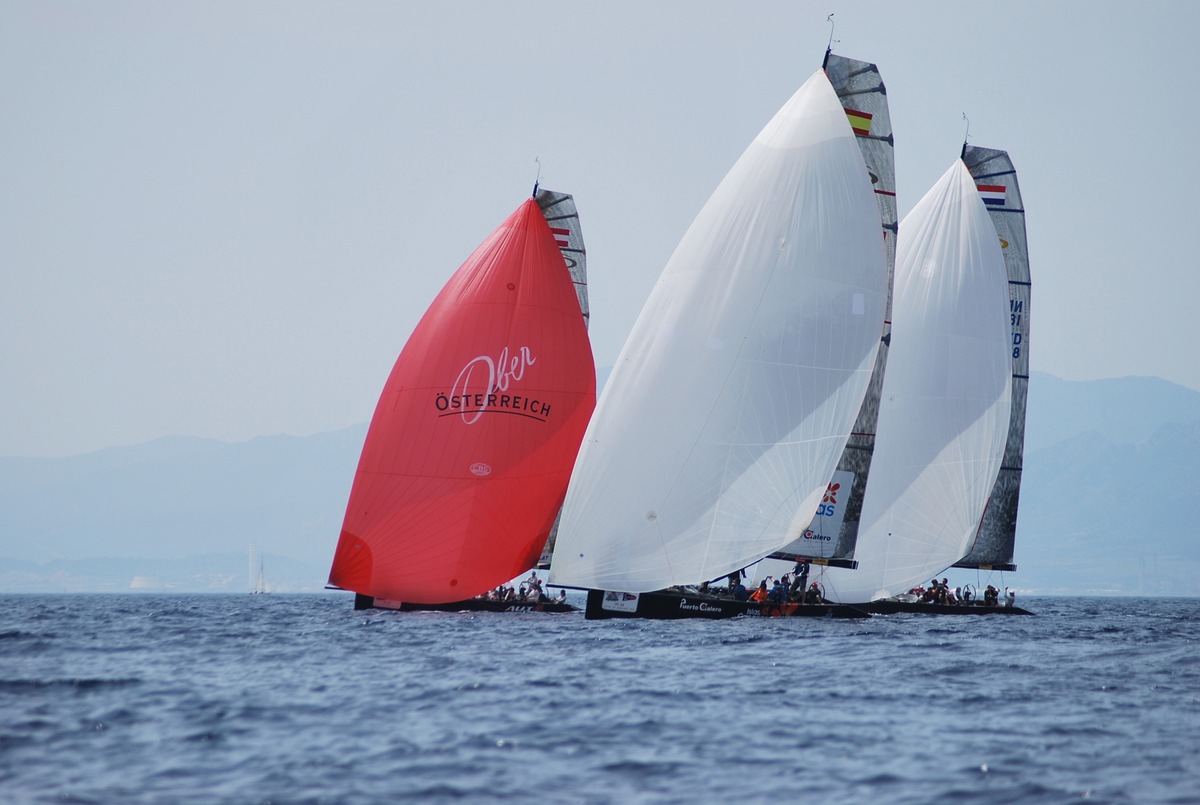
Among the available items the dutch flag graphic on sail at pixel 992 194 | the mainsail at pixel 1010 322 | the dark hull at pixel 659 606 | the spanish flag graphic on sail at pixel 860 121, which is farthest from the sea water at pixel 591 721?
the dutch flag graphic on sail at pixel 992 194

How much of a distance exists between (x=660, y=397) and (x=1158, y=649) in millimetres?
12347

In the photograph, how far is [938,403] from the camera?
131 ft

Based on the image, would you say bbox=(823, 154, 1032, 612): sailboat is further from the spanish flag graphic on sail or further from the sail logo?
the sail logo

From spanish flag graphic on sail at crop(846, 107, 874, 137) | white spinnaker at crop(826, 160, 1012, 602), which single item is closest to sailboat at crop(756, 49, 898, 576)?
spanish flag graphic on sail at crop(846, 107, 874, 137)

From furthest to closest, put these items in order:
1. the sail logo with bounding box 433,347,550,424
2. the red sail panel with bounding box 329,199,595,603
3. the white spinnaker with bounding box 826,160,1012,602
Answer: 1. the white spinnaker with bounding box 826,160,1012,602
2. the sail logo with bounding box 433,347,550,424
3. the red sail panel with bounding box 329,199,595,603

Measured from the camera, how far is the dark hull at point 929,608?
134 feet

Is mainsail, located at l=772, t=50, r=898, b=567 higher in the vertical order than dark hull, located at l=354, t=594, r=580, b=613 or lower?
higher

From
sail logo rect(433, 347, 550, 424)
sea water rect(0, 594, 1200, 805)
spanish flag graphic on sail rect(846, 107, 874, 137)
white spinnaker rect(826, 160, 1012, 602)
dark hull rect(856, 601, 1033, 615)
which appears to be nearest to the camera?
sea water rect(0, 594, 1200, 805)

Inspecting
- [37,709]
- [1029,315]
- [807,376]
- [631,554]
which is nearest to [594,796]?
[37,709]

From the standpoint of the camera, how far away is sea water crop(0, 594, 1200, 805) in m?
12.2

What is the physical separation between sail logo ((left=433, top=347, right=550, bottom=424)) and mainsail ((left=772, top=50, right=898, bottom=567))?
26.7 feet

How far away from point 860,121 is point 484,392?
12043 mm

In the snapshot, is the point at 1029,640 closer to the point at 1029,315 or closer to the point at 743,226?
the point at 743,226

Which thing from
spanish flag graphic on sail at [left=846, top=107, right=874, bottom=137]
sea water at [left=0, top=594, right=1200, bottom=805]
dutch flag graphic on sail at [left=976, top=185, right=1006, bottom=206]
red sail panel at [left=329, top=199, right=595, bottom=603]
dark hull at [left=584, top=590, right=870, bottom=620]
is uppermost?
dutch flag graphic on sail at [left=976, top=185, right=1006, bottom=206]
